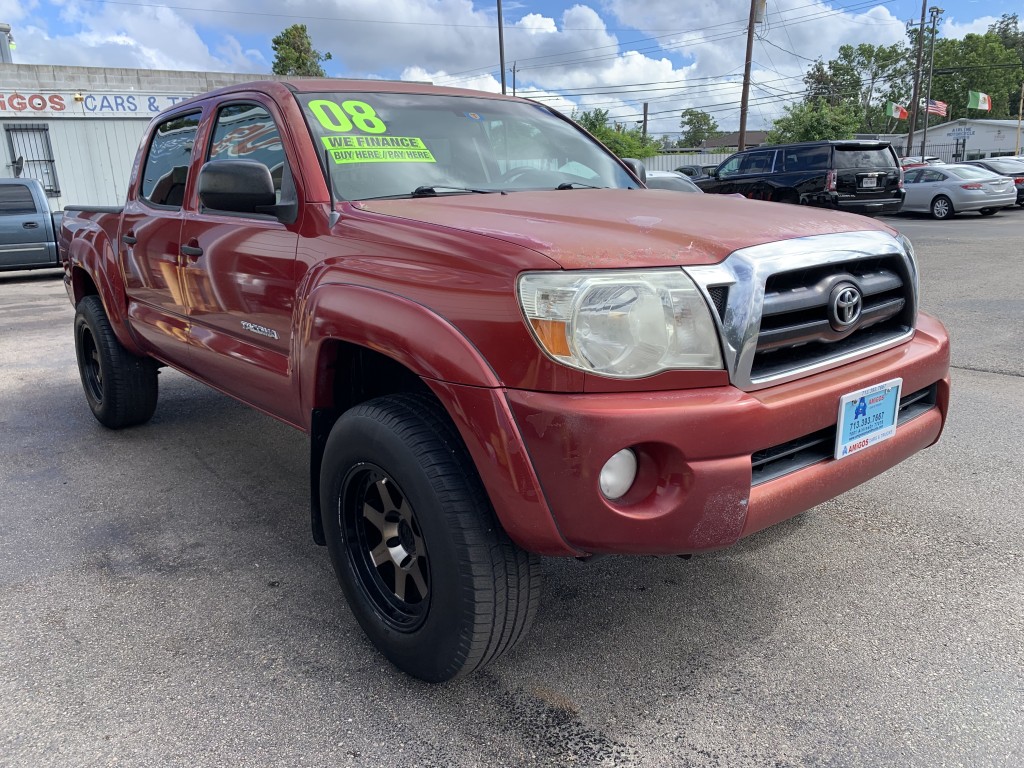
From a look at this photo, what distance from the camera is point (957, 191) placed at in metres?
19.0

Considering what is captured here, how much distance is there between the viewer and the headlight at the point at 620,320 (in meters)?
1.86

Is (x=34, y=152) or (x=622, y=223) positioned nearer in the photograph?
(x=622, y=223)

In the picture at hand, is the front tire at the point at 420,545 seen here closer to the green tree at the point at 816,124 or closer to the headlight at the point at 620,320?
the headlight at the point at 620,320

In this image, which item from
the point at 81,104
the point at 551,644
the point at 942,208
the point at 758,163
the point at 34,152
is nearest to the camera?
the point at 551,644

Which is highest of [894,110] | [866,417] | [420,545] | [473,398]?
[894,110]

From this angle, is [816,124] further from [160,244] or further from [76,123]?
[160,244]

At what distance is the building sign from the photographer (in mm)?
18859

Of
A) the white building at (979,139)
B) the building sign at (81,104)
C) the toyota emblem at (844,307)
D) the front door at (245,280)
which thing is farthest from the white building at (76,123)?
the white building at (979,139)

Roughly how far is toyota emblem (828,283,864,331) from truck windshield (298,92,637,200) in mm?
1296

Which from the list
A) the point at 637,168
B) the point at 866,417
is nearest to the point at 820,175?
the point at 637,168

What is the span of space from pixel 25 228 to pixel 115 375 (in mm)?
9777

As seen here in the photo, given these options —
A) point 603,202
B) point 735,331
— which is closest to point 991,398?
point 603,202

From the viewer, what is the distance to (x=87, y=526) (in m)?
3.45

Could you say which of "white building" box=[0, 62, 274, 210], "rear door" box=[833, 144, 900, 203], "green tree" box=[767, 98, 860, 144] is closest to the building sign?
"white building" box=[0, 62, 274, 210]
